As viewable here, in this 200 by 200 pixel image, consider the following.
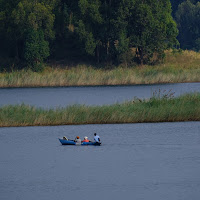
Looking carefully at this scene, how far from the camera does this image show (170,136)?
33.6 meters

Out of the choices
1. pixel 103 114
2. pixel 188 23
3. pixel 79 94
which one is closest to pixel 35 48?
pixel 79 94

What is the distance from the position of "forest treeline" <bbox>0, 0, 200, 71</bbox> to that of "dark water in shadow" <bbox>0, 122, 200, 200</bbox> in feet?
125

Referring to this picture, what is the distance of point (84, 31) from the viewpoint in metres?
74.1

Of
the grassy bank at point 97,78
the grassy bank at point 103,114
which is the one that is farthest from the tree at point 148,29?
the grassy bank at point 103,114

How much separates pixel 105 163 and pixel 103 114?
25.2ft

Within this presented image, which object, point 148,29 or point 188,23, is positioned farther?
point 188,23

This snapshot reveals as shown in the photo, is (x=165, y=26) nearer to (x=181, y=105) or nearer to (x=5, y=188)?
(x=181, y=105)

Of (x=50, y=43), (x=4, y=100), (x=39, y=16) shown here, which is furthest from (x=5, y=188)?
(x=50, y=43)

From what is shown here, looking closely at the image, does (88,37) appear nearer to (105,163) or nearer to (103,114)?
(103,114)

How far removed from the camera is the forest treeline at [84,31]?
72.9 meters

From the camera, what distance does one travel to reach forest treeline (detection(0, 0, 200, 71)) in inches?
2872

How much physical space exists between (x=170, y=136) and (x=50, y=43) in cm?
4717

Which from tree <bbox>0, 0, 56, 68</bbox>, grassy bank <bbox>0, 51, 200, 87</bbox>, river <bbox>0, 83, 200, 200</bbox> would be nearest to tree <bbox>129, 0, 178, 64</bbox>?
grassy bank <bbox>0, 51, 200, 87</bbox>

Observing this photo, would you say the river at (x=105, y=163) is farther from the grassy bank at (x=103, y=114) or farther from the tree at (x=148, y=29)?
the tree at (x=148, y=29)
